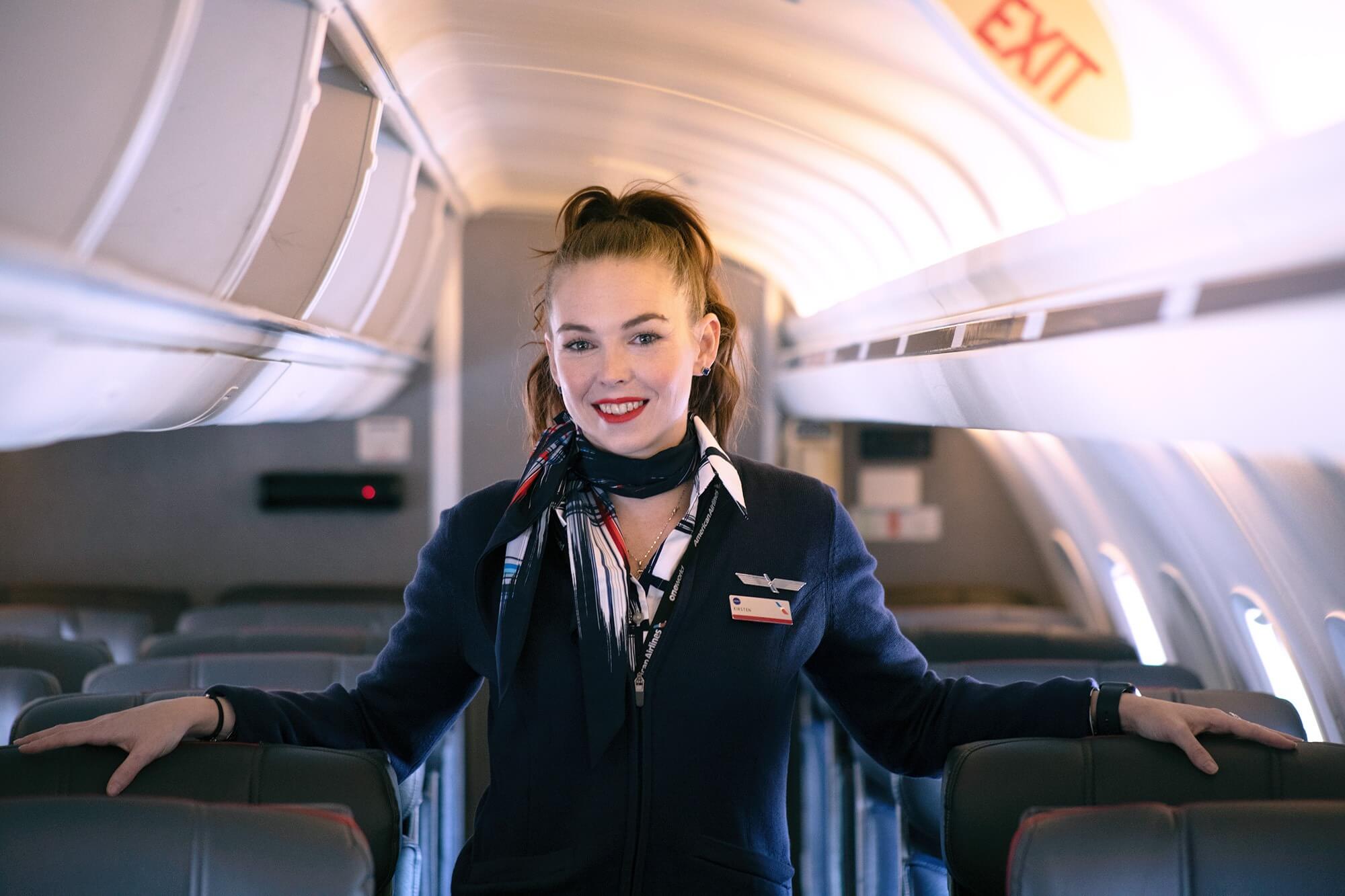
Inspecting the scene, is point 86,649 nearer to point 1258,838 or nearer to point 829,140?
point 829,140

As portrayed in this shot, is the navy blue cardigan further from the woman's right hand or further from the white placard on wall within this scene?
the white placard on wall

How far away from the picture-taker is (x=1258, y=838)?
187 centimetres

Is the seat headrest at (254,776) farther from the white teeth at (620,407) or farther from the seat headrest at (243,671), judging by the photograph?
the seat headrest at (243,671)

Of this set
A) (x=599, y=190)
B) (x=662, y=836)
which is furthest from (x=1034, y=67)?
(x=662, y=836)

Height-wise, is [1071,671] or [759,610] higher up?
[759,610]

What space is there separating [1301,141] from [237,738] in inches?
78.3

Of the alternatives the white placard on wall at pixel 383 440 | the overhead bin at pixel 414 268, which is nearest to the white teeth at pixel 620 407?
the overhead bin at pixel 414 268

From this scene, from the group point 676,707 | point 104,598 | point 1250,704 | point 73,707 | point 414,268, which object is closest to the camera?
point 676,707

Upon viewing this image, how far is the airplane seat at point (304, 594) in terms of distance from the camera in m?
7.23

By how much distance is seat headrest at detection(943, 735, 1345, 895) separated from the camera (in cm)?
216

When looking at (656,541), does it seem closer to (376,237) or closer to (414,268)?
(376,237)

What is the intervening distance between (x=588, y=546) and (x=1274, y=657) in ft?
8.31

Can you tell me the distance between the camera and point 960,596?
743 centimetres

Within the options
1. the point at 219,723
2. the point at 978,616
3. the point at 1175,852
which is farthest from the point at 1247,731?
the point at 978,616
